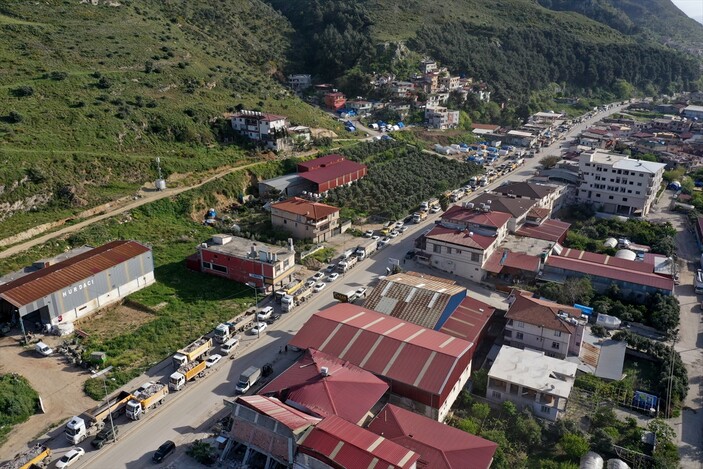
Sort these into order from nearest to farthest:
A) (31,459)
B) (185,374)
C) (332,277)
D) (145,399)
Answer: (31,459) → (145,399) → (185,374) → (332,277)

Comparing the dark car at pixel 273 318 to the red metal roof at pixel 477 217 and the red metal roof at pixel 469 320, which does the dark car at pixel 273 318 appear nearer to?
the red metal roof at pixel 469 320

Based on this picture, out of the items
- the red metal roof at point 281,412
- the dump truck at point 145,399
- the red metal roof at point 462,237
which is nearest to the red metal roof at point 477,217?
the red metal roof at point 462,237

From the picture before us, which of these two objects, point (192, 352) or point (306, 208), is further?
point (306, 208)

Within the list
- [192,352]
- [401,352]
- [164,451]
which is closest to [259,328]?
[192,352]

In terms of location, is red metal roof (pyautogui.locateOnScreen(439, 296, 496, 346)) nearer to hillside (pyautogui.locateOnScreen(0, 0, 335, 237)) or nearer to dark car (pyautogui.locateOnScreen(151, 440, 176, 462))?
dark car (pyautogui.locateOnScreen(151, 440, 176, 462))

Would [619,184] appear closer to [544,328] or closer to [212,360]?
[544,328]

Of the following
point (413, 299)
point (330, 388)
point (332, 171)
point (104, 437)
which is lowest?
point (104, 437)

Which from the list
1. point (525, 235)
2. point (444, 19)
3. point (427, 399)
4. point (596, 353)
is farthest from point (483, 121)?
point (427, 399)

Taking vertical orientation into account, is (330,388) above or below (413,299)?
below
